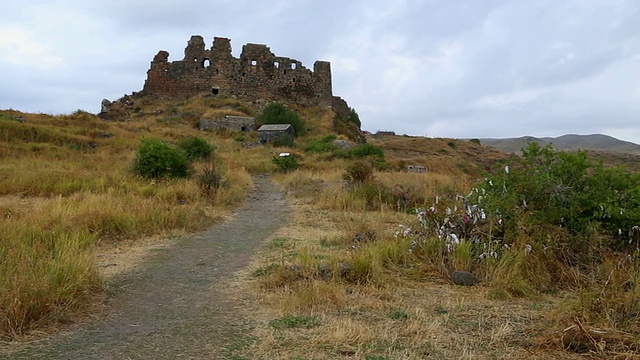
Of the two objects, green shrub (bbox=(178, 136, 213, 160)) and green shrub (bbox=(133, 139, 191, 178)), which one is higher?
green shrub (bbox=(178, 136, 213, 160))

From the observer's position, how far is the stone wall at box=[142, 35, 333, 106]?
35.6m

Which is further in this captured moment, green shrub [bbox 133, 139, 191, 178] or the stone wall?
the stone wall

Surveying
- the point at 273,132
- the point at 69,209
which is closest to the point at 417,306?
the point at 69,209

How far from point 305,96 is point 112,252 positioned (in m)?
32.0

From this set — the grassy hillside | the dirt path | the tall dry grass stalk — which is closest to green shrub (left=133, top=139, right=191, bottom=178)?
the tall dry grass stalk

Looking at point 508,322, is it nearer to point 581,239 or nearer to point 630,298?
point 630,298

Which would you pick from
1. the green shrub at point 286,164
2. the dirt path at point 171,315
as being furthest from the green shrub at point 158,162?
the green shrub at point 286,164

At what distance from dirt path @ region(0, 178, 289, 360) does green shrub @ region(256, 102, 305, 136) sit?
877 inches

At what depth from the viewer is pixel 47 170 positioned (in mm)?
11781

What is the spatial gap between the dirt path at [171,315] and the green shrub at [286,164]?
1028 cm

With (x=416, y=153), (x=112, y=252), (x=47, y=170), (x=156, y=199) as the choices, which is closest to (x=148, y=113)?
(x=416, y=153)

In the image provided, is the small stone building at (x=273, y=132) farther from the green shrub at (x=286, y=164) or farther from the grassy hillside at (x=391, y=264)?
the grassy hillside at (x=391, y=264)

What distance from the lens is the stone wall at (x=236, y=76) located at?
117 ft

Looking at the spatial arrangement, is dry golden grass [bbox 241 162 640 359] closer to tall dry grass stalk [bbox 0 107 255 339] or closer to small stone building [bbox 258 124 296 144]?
tall dry grass stalk [bbox 0 107 255 339]
